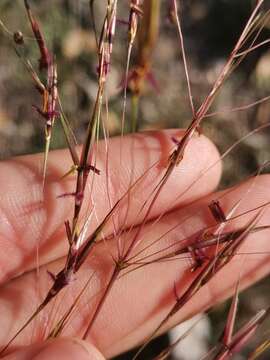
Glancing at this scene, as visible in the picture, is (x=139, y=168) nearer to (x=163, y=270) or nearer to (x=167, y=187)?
(x=167, y=187)

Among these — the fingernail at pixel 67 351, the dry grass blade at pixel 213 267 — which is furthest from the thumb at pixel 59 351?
the dry grass blade at pixel 213 267

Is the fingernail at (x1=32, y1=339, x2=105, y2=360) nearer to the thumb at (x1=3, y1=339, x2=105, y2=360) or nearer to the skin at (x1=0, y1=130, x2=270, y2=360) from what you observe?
the thumb at (x1=3, y1=339, x2=105, y2=360)

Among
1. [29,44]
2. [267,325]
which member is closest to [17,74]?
[29,44]

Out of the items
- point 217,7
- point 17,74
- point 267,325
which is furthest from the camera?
point 217,7

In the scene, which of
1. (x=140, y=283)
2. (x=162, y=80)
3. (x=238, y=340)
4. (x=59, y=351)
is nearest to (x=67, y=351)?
(x=59, y=351)

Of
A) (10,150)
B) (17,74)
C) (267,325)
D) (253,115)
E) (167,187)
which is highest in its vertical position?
(17,74)

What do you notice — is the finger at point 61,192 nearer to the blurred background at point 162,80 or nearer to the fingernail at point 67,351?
the fingernail at point 67,351
